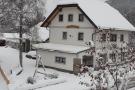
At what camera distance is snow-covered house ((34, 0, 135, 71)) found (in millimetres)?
36312

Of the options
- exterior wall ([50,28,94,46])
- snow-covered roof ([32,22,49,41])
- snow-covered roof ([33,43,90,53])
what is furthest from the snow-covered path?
snow-covered roof ([32,22,49,41])

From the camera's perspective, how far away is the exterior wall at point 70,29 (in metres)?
37.7

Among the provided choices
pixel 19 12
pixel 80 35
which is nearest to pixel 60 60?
pixel 80 35

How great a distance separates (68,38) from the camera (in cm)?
3975

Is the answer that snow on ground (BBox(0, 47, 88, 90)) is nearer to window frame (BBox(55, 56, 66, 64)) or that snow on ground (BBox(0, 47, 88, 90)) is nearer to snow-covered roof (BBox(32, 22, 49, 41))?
window frame (BBox(55, 56, 66, 64))

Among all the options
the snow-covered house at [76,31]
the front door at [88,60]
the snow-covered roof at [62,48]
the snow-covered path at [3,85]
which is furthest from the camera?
the front door at [88,60]

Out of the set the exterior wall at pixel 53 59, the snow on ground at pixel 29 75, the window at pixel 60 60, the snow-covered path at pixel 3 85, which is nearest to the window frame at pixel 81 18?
the exterior wall at pixel 53 59

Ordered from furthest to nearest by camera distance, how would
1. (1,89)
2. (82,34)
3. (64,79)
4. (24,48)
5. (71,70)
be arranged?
1. (24,48)
2. (82,34)
3. (71,70)
4. (64,79)
5. (1,89)

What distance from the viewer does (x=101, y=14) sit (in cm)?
4028

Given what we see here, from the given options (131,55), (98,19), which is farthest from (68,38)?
(131,55)

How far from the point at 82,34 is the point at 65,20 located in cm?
346

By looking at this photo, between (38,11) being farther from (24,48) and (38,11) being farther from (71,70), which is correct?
(24,48)

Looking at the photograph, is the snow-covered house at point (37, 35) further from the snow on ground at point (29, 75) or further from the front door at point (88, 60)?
the front door at point (88, 60)

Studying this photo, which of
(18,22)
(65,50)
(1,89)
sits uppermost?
(18,22)
